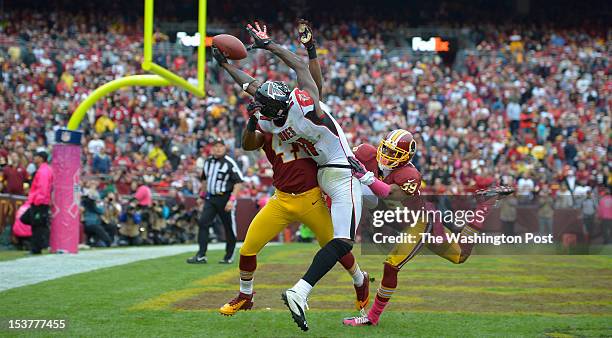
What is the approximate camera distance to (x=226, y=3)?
29188 millimetres

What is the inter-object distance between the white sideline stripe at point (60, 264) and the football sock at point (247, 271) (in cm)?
285

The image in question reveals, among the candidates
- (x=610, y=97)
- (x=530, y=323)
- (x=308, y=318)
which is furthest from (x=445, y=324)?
(x=610, y=97)

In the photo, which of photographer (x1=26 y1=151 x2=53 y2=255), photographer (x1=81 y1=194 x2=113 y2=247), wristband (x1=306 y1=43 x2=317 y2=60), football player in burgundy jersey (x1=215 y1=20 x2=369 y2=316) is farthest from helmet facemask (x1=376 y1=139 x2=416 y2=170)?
photographer (x1=81 y1=194 x2=113 y2=247)

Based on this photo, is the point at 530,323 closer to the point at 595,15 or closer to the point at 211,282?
the point at 211,282

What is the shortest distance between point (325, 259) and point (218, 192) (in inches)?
225

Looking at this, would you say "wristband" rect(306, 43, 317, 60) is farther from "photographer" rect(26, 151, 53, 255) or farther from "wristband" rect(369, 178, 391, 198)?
"photographer" rect(26, 151, 53, 255)

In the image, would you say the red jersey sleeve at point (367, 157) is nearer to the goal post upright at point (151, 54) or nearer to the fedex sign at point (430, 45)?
the goal post upright at point (151, 54)

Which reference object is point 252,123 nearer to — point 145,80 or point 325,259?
point 325,259

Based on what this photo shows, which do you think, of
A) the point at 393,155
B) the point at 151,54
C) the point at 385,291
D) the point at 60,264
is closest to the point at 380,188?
the point at 393,155

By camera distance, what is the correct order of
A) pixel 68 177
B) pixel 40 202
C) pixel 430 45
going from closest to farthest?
pixel 40 202 < pixel 68 177 < pixel 430 45

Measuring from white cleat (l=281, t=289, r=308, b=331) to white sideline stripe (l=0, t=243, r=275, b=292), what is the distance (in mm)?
3689

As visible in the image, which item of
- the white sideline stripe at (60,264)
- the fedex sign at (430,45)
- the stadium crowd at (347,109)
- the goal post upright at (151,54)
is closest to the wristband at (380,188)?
the white sideline stripe at (60,264)

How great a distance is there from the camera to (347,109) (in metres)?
23.1

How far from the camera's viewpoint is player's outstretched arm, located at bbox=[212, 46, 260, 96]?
21.5 feet
